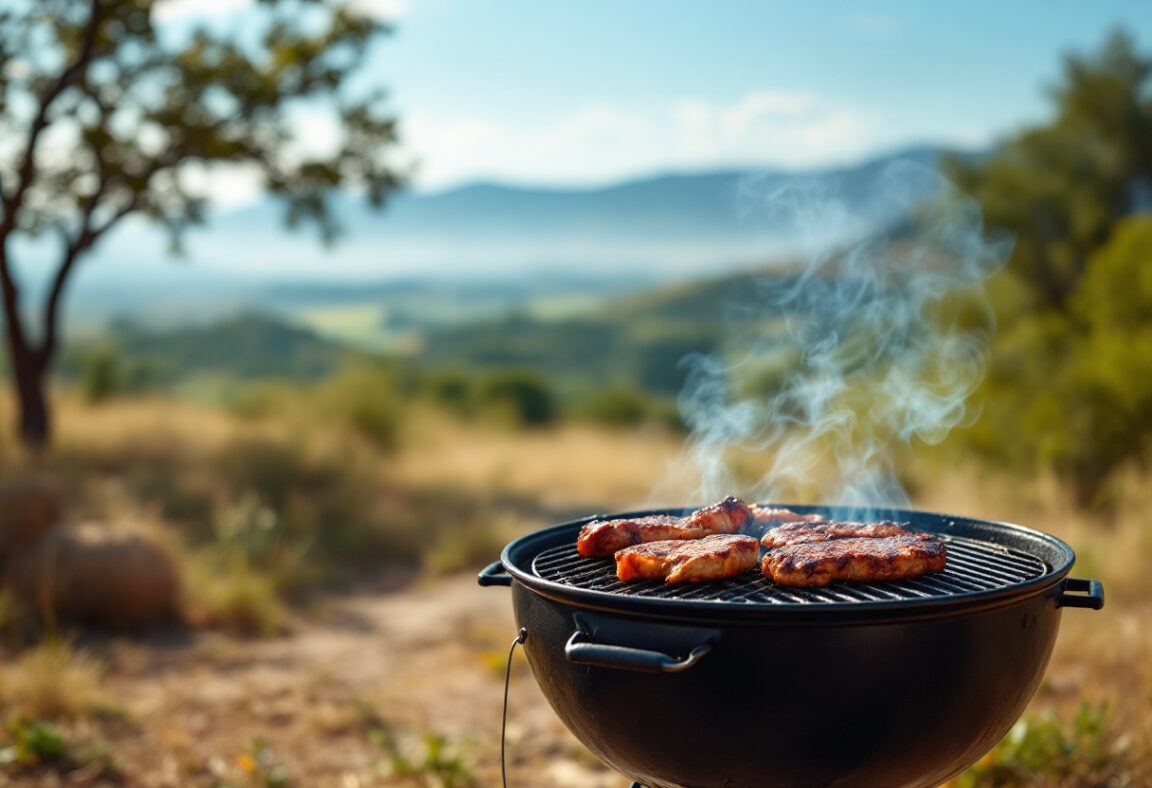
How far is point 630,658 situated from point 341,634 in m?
4.99

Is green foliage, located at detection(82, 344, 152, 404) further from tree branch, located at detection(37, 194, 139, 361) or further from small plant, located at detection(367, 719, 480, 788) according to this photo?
small plant, located at detection(367, 719, 480, 788)

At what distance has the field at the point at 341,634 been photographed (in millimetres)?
4035

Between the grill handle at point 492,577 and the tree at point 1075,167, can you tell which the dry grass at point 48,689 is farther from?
the tree at point 1075,167

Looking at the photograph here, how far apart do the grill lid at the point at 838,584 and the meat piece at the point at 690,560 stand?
1.0 inches

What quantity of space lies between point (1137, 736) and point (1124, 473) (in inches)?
197

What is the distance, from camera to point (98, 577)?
618 cm

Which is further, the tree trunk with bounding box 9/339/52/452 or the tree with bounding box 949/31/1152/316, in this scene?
the tree with bounding box 949/31/1152/316

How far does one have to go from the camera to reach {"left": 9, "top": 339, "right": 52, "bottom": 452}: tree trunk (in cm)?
1049

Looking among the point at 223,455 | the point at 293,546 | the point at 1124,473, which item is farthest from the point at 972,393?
the point at 223,455

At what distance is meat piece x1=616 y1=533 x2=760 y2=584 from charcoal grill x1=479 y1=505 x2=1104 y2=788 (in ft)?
0.16

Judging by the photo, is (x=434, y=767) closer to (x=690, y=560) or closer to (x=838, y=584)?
(x=690, y=560)

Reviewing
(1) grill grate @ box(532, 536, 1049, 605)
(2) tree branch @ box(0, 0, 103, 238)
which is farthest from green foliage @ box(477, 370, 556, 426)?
(1) grill grate @ box(532, 536, 1049, 605)

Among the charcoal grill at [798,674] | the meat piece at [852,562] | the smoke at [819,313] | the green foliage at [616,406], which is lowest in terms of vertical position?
the green foliage at [616,406]

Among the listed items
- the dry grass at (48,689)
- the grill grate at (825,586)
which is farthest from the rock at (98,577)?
the grill grate at (825,586)
